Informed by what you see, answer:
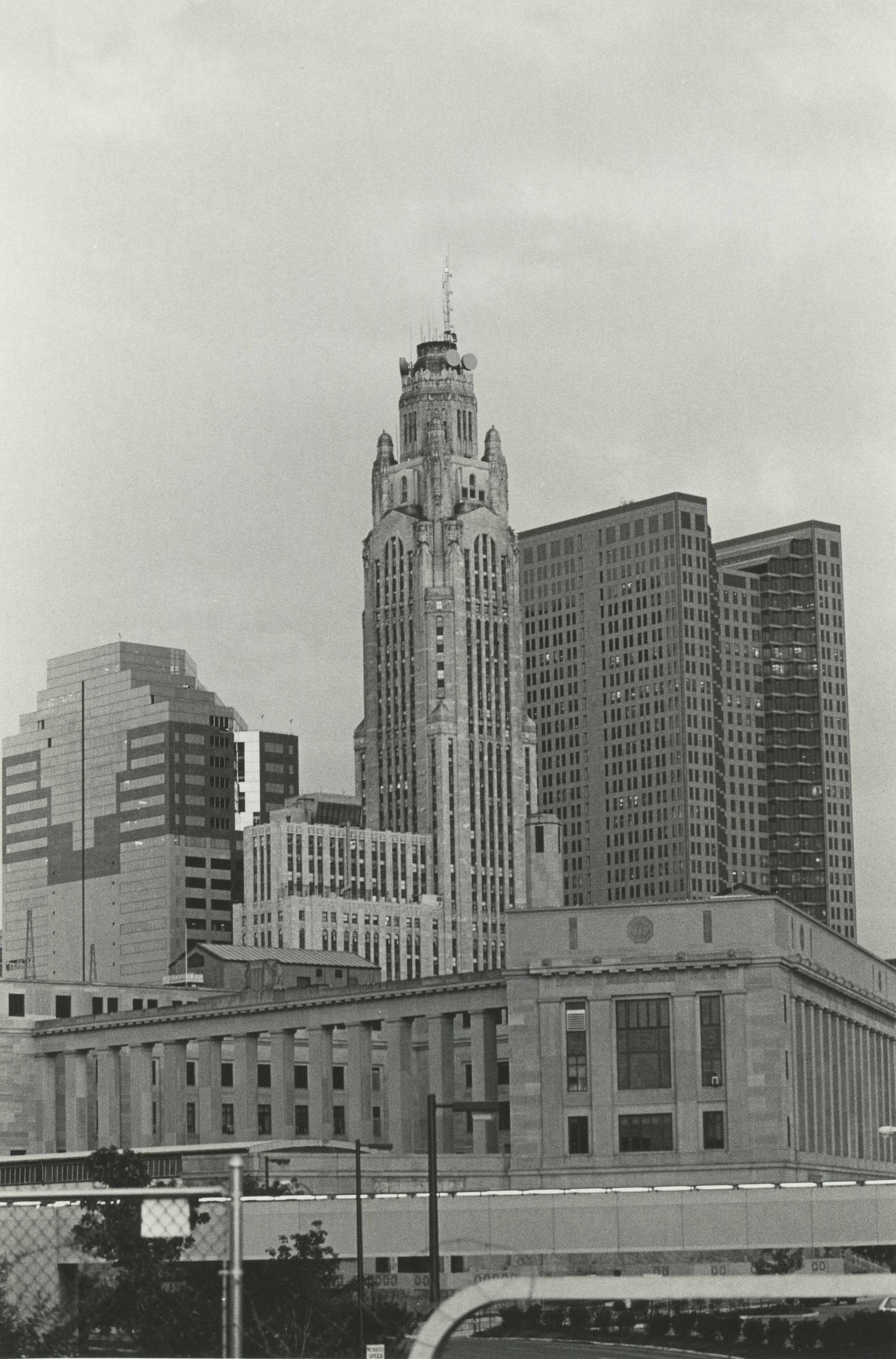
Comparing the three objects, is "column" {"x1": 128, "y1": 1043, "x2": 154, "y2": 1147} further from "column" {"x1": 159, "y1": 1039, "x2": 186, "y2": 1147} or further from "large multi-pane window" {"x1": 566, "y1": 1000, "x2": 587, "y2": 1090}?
"large multi-pane window" {"x1": 566, "y1": 1000, "x2": 587, "y2": 1090}

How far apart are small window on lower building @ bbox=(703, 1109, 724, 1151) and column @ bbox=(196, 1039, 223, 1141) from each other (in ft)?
193

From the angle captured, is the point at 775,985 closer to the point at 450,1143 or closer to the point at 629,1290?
the point at 450,1143

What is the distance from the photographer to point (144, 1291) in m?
47.0

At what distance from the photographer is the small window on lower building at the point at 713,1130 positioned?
14362cm

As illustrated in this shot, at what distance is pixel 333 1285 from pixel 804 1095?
93015mm

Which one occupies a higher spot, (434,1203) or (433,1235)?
(434,1203)

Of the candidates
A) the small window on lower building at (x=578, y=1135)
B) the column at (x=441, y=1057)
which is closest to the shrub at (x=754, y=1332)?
the small window on lower building at (x=578, y=1135)

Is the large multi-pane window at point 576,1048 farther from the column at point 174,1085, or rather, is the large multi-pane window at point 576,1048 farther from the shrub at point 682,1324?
the shrub at point 682,1324

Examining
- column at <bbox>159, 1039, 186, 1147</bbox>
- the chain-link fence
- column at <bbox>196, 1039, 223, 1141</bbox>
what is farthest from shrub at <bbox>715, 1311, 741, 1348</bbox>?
column at <bbox>159, 1039, 186, 1147</bbox>

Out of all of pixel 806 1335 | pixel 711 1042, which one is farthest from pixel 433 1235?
pixel 711 1042

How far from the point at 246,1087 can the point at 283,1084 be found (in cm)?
509

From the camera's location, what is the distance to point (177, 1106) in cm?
19862

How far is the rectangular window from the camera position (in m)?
144

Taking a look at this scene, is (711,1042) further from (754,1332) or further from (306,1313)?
(754,1332)
